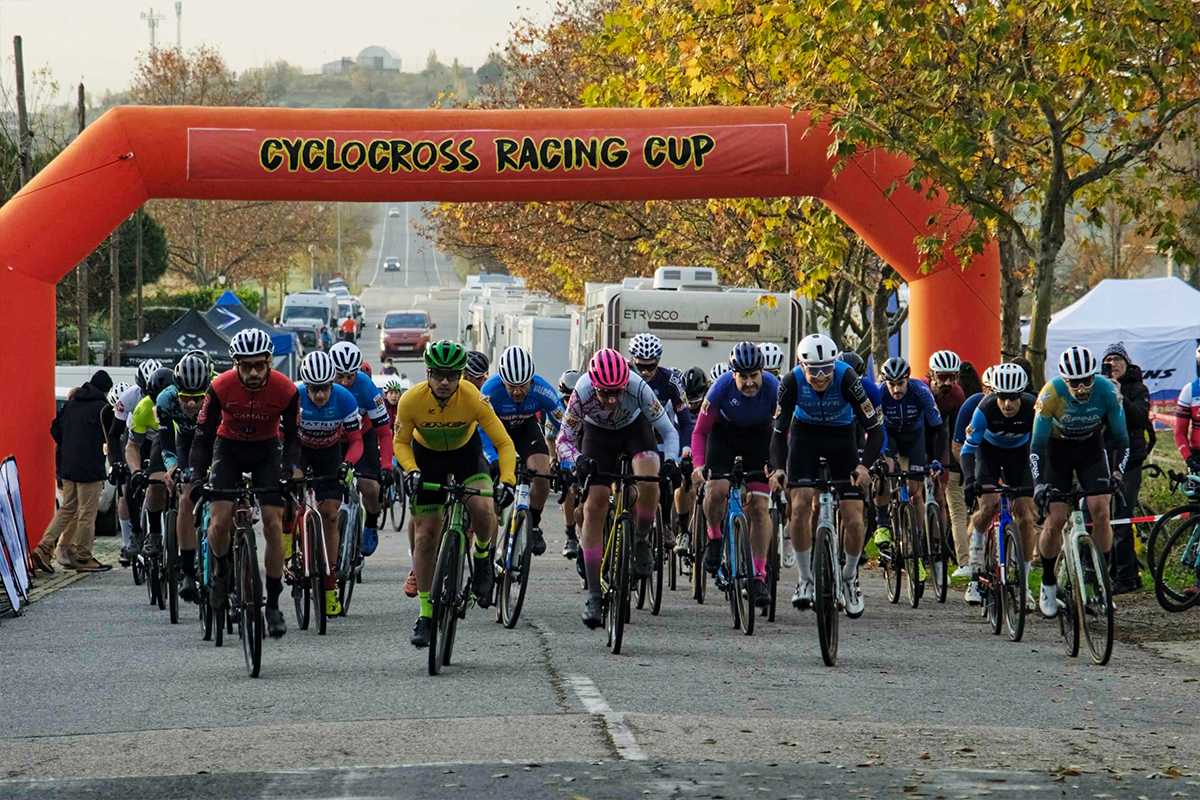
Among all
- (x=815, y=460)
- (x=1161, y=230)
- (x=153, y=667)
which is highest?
(x=1161, y=230)

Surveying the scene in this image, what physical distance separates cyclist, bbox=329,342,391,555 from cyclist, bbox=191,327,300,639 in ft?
9.27

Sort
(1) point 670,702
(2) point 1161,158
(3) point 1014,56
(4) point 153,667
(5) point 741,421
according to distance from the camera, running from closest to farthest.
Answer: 1. (1) point 670,702
2. (4) point 153,667
3. (5) point 741,421
4. (3) point 1014,56
5. (2) point 1161,158

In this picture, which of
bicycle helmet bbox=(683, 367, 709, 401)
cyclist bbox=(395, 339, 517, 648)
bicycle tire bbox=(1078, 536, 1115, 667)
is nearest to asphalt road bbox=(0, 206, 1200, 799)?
bicycle tire bbox=(1078, 536, 1115, 667)

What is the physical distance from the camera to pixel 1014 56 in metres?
17.2

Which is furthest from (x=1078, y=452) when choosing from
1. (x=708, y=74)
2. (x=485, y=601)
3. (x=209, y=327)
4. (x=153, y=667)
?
(x=209, y=327)

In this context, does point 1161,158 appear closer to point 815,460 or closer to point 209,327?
point 815,460

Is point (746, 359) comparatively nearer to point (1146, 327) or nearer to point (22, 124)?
point (22, 124)

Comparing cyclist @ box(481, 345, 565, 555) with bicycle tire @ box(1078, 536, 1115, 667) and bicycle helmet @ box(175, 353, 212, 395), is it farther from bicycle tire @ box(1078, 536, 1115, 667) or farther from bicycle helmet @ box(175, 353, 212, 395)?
bicycle tire @ box(1078, 536, 1115, 667)

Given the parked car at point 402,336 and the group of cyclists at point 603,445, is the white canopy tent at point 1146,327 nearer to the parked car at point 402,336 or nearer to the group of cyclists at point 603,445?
the group of cyclists at point 603,445

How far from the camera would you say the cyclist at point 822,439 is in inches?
496

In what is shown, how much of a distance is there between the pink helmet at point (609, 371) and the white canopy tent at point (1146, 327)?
27.1m

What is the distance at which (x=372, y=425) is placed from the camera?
14.9m

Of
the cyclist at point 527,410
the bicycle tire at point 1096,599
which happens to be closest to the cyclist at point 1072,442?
the bicycle tire at point 1096,599

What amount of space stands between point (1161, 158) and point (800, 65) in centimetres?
336
